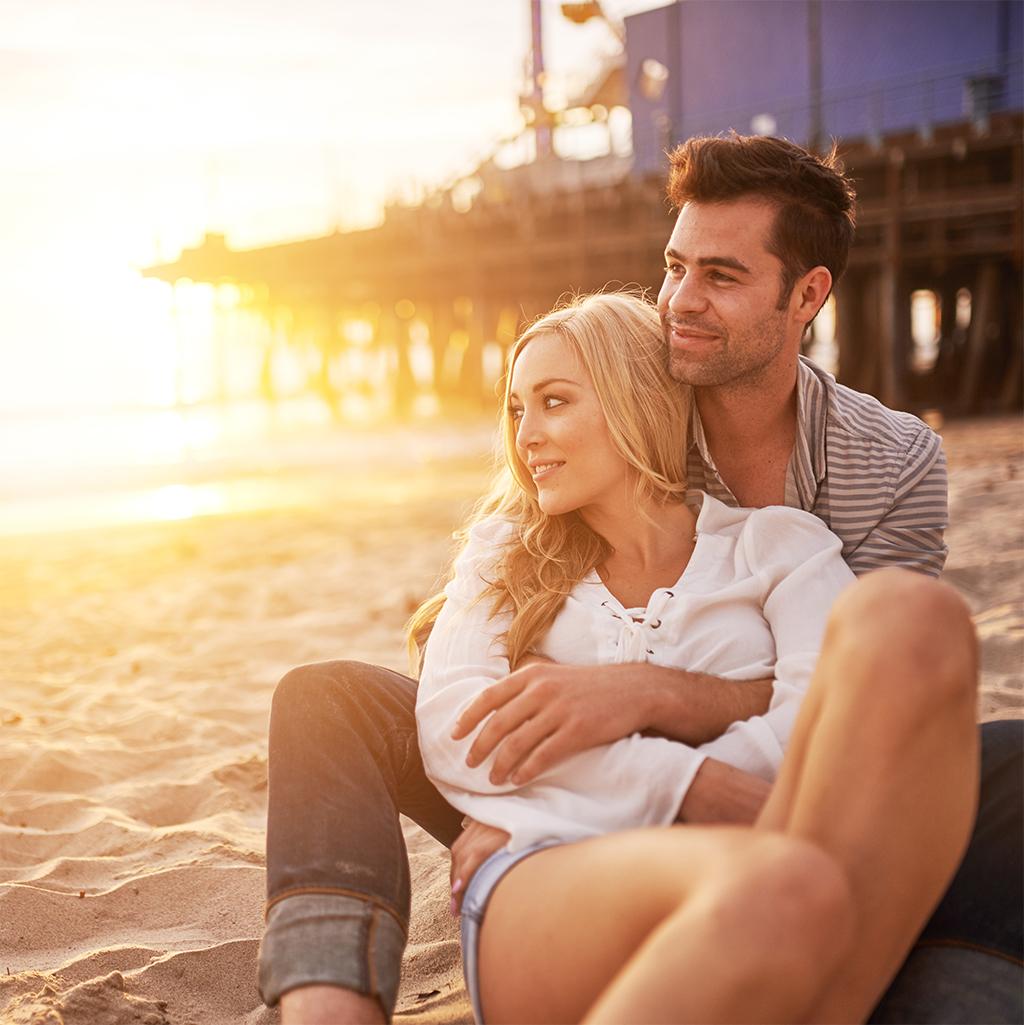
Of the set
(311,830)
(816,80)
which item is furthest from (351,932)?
(816,80)

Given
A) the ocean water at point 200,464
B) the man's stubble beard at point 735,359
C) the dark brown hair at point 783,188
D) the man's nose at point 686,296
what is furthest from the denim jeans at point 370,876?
the ocean water at point 200,464

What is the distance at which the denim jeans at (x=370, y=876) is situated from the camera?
5.99ft

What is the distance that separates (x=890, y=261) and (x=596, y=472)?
605 inches

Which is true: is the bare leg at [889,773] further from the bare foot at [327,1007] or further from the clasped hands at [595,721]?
the bare foot at [327,1007]

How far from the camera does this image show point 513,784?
1997 mm

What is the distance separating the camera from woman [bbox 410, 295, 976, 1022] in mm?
1393

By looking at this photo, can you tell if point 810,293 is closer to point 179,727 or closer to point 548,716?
point 548,716

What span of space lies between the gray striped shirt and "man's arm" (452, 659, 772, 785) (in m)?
0.48

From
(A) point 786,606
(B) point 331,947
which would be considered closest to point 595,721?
(A) point 786,606

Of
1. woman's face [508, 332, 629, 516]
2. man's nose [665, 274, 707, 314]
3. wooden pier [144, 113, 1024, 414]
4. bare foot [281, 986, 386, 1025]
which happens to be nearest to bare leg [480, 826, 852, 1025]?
bare foot [281, 986, 386, 1025]

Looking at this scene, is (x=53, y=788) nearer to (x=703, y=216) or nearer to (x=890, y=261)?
(x=703, y=216)

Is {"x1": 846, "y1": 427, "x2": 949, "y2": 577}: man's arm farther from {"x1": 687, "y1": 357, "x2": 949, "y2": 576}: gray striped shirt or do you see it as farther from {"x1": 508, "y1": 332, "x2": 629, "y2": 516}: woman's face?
{"x1": 508, "y1": 332, "x2": 629, "y2": 516}: woman's face

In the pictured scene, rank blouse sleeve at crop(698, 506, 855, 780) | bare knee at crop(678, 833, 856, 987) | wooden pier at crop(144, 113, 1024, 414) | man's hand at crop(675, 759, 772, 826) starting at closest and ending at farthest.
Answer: bare knee at crop(678, 833, 856, 987)
man's hand at crop(675, 759, 772, 826)
blouse sleeve at crop(698, 506, 855, 780)
wooden pier at crop(144, 113, 1024, 414)

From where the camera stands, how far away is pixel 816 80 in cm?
1816
